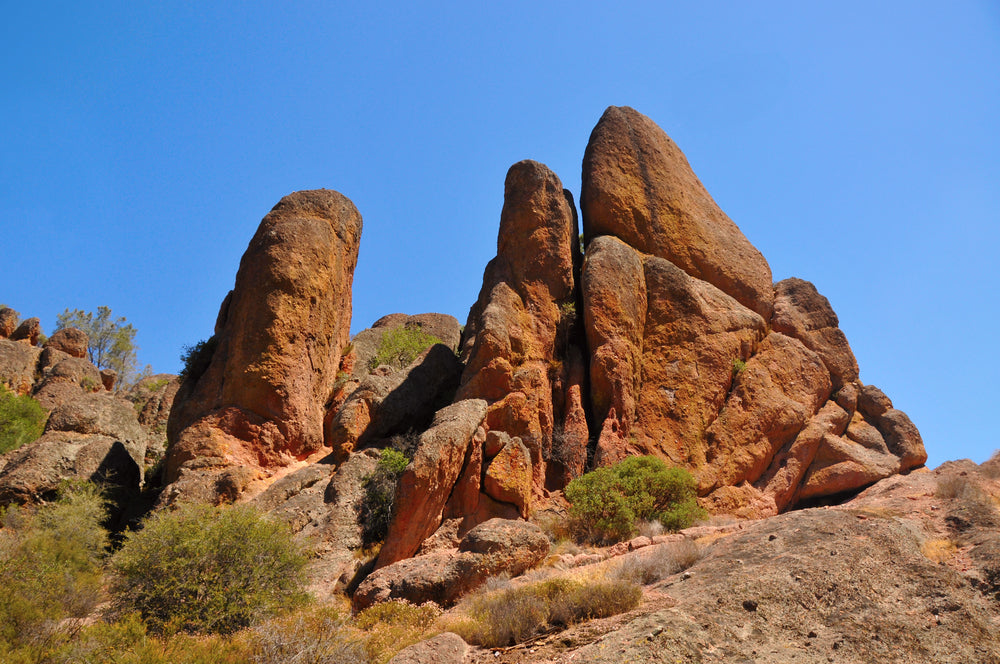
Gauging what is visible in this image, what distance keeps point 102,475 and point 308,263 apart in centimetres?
806

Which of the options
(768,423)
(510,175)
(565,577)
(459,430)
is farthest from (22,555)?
(768,423)

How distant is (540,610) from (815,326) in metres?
18.3

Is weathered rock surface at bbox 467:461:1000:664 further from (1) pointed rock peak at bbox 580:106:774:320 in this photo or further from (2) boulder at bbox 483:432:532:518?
(1) pointed rock peak at bbox 580:106:774:320

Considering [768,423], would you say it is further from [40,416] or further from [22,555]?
[40,416]

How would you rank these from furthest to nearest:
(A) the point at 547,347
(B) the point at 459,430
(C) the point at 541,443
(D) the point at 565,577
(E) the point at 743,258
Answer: (E) the point at 743,258, (A) the point at 547,347, (C) the point at 541,443, (B) the point at 459,430, (D) the point at 565,577

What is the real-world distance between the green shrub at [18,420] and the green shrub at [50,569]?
10.0m

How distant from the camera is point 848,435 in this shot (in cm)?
2341

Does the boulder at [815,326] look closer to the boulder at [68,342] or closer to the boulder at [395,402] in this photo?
the boulder at [395,402]

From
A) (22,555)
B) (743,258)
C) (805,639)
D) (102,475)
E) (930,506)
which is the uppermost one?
(743,258)

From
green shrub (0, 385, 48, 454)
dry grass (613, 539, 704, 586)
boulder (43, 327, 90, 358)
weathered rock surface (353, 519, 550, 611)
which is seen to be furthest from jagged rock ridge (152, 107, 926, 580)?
boulder (43, 327, 90, 358)

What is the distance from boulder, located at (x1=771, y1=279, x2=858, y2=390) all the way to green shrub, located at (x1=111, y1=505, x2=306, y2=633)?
1813 centimetres

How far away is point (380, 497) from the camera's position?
1738 cm

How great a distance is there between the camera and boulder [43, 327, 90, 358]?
41.2 meters

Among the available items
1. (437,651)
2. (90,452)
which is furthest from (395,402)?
(437,651)
